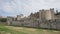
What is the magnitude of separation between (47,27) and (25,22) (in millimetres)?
11494

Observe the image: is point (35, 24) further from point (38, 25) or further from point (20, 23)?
point (20, 23)

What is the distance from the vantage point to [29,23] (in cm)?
4272

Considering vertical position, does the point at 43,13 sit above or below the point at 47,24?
above

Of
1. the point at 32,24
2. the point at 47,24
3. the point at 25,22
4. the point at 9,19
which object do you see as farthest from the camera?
the point at 9,19

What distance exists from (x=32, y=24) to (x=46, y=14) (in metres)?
7.37

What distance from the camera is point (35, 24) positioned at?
40031mm

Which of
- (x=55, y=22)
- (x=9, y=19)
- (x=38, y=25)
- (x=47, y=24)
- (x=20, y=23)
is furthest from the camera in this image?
(x=9, y=19)

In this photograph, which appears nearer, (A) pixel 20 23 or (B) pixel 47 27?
(B) pixel 47 27

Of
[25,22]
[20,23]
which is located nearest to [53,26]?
[25,22]

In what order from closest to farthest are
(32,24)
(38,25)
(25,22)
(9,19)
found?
(38,25) → (32,24) → (25,22) → (9,19)

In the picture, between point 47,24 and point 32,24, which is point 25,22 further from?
point 47,24

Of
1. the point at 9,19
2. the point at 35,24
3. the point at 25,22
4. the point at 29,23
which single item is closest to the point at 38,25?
the point at 35,24

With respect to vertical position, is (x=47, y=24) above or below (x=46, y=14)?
below

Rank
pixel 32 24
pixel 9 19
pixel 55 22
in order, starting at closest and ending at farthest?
pixel 55 22 < pixel 32 24 < pixel 9 19
